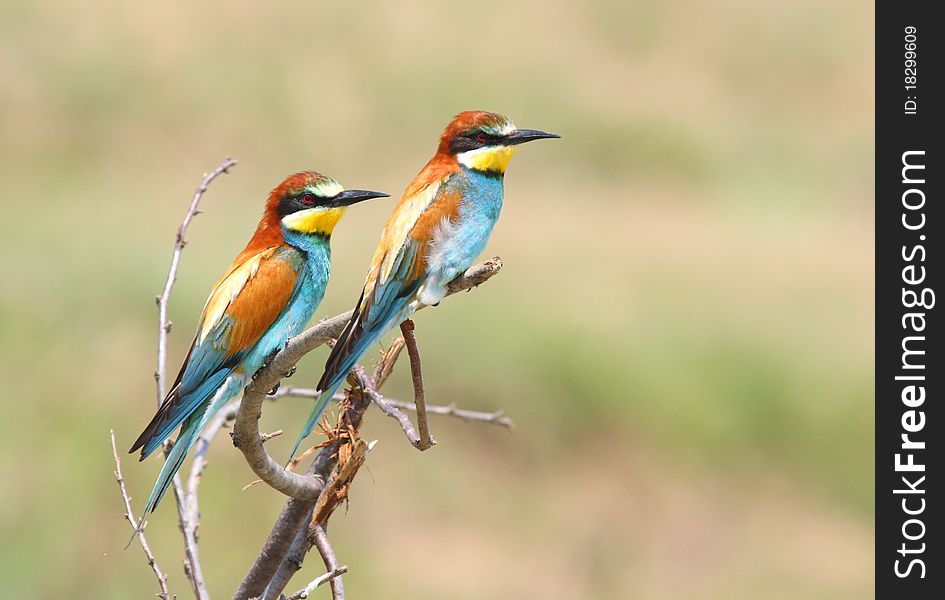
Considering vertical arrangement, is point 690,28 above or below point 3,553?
above

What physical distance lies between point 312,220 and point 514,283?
4.23 meters

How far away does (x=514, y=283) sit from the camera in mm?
6762

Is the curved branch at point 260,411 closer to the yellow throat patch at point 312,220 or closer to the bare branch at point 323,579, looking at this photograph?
the bare branch at point 323,579

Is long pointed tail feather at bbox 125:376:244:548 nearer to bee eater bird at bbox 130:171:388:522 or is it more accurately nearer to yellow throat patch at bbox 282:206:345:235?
bee eater bird at bbox 130:171:388:522

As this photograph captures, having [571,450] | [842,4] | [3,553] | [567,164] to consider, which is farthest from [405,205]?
[842,4]

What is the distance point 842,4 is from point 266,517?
26.8ft

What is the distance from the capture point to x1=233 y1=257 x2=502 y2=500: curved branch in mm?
1815

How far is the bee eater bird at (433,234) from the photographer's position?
2102 mm

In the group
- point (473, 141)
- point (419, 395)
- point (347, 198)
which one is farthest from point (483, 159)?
point (419, 395)

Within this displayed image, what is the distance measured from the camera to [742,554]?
19.7 feet

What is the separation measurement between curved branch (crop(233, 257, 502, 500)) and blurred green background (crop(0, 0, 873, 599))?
228 cm

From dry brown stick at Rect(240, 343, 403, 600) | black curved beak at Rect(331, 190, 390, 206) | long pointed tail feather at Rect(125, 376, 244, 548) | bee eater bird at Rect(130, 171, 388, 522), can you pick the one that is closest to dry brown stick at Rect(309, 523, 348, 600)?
dry brown stick at Rect(240, 343, 403, 600)

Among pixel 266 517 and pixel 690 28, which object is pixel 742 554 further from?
pixel 690 28

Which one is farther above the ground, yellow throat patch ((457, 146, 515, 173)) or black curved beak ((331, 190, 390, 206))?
yellow throat patch ((457, 146, 515, 173))
